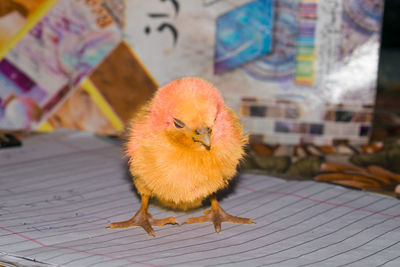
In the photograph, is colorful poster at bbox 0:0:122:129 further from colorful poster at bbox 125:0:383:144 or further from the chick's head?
the chick's head

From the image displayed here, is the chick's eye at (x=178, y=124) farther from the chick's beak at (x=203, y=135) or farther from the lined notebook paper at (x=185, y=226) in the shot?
the lined notebook paper at (x=185, y=226)

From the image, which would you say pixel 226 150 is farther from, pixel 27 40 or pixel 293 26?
pixel 27 40

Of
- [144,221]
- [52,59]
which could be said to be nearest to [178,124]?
[144,221]

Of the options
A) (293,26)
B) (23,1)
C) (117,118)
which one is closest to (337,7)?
(293,26)

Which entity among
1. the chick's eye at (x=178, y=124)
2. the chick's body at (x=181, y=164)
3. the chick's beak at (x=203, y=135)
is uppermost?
the chick's eye at (x=178, y=124)

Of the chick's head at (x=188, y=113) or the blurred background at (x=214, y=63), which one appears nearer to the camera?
the chick's head at (x=188, y=113)

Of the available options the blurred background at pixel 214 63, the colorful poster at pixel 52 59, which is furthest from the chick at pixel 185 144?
the colorful poster at pixel 52 59
